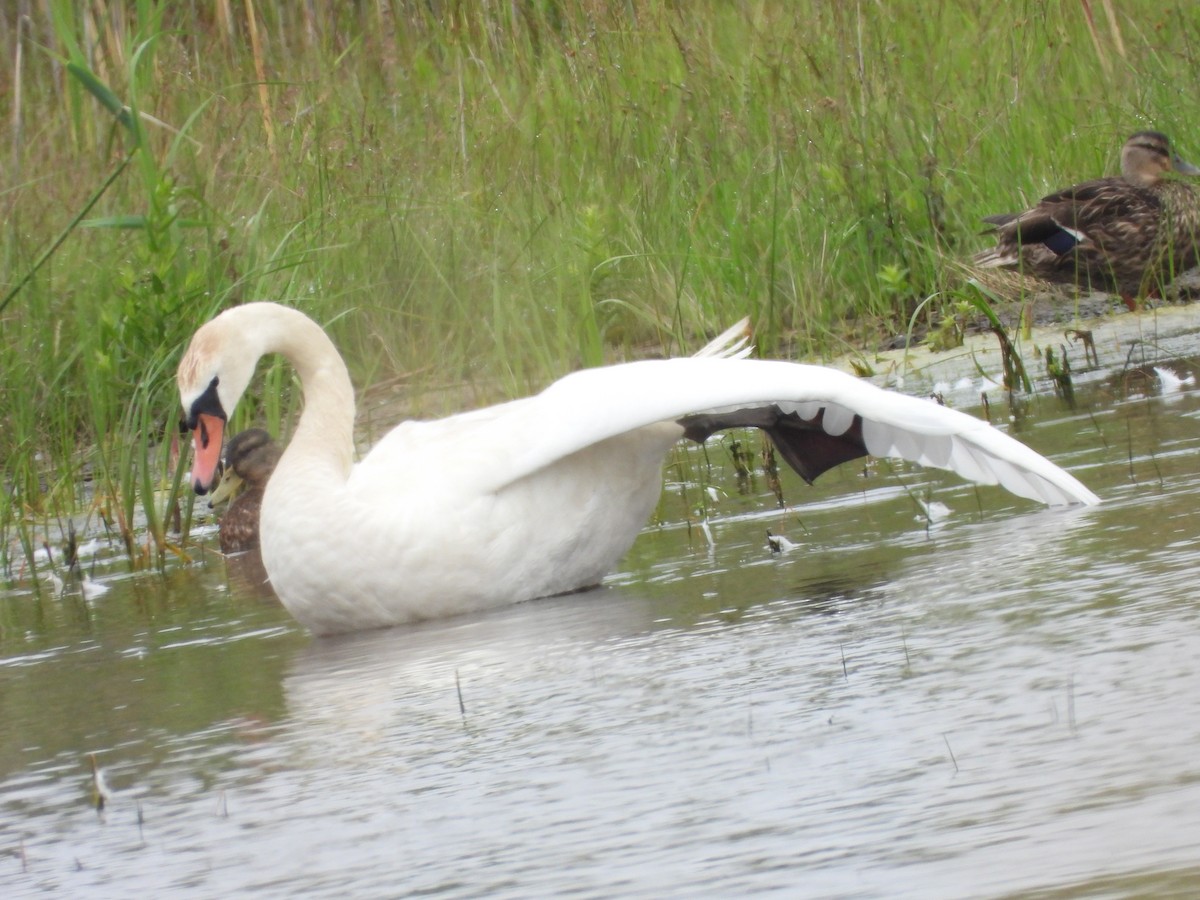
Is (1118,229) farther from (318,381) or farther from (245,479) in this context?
(318,381)

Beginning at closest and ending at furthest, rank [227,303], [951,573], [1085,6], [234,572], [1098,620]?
1. [1098,620]
2. [951,573]
3. [234,572]
4. [227,303]
5. [1085,6]

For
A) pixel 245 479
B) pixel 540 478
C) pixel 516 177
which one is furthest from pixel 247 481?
pixel 540 478

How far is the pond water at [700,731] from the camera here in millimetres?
2188

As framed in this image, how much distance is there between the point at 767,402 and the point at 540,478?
0.53 meters

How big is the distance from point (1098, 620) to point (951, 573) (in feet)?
2.59

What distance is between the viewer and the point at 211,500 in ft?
27.0

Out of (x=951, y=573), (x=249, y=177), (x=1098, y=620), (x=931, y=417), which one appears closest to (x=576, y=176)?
(x=249, y=177)

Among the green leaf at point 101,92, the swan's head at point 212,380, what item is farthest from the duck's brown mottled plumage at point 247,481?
the swan's head at point 212,380

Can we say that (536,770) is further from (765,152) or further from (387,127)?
(387,127)

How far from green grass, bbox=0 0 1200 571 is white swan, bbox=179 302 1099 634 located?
1.84 m

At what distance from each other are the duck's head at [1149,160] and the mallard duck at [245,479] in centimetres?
403

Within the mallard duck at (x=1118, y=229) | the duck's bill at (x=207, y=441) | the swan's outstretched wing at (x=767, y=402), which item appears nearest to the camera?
the swan's outstretched wing at (x=767, y=402)

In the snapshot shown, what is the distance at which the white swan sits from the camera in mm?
4500

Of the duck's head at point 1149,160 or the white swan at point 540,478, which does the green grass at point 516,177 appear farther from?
the white swan at point 540,478
